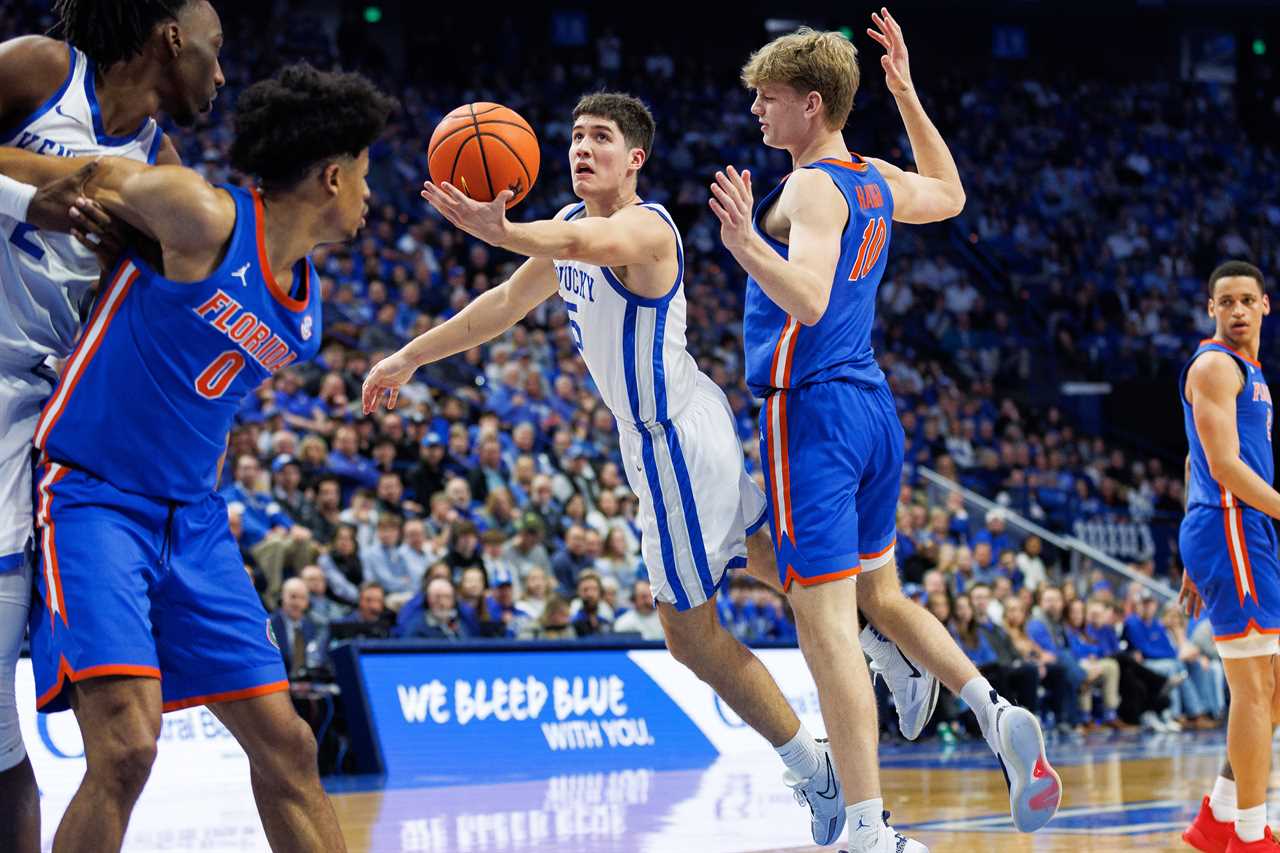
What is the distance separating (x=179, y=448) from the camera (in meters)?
3.65

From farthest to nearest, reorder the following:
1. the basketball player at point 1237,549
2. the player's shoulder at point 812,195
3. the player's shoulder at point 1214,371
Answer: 1. the player's shoulder at point 1214,371
2. the basketball player at point 1237,549
3. the player's shoulder at point 812,195

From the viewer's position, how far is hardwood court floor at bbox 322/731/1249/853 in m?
6.46

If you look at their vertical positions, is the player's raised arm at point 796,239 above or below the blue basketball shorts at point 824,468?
above

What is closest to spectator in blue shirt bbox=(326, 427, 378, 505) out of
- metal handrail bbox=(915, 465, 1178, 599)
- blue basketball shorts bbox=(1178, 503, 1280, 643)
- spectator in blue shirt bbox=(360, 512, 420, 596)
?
spectator in blue shirt bbox=(360, 512, 420, 596)

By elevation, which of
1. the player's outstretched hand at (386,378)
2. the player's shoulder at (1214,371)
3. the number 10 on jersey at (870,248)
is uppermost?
the number 10 on jersey at (870,248)

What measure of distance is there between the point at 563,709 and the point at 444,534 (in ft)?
6.02

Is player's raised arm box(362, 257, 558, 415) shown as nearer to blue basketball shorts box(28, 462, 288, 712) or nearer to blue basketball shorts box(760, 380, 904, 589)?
blue basketball shorts box(760, 380, 904, 589)

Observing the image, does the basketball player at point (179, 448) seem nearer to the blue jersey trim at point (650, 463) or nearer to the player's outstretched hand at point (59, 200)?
the player's outstretched hand at point (59, 200)

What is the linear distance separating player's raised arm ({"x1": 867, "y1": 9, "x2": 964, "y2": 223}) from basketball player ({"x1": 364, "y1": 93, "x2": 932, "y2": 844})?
2.90ft

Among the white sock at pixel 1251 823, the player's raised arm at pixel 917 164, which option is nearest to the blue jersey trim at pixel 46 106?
the player's raised arm at pixel 917 164

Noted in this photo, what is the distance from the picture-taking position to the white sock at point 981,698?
511 centimetres

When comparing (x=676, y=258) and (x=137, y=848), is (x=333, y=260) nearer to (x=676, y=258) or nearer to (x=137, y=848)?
(x=137, y=848)

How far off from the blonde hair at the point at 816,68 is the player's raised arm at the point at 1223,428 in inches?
80.9

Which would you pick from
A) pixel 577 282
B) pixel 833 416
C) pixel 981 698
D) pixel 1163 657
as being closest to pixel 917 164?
pixel 833 416
